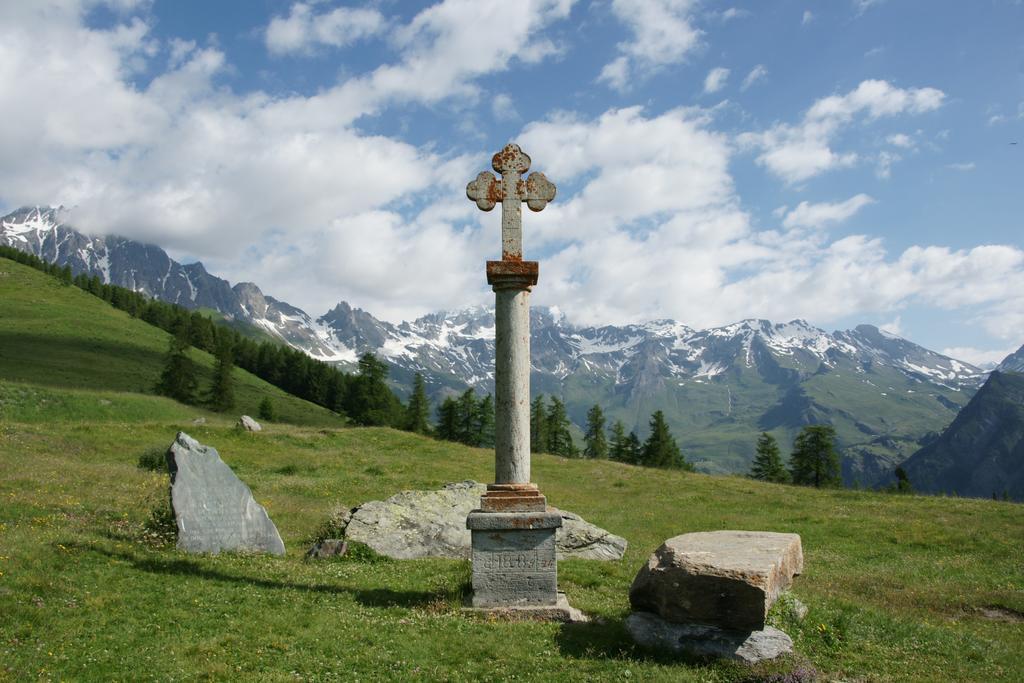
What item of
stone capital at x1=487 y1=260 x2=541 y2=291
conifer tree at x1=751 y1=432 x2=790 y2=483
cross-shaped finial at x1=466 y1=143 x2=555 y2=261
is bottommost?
conifer tree at x1=751 y1=432 x2=790 y2=483

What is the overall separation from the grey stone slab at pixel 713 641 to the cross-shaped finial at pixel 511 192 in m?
7.77

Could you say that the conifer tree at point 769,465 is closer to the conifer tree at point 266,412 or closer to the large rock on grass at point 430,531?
the conifer tree at point 266,412

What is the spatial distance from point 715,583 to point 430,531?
1111 cm

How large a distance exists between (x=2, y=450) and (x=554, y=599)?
1029 inches

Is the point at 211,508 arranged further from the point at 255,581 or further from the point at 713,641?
the point at 713,641

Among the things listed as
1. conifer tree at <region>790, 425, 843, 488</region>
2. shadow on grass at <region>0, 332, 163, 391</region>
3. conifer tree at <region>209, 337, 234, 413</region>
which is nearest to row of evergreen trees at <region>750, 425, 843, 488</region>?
conifer tree at <region>790, 425, 843, 488</region>

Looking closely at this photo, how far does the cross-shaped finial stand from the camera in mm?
14023

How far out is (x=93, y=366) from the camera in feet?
283

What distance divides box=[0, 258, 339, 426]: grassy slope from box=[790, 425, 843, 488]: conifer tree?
6615 centimetres

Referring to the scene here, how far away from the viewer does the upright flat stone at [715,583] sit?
32.4 feet

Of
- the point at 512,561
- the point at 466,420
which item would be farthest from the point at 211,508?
the point at 466,420

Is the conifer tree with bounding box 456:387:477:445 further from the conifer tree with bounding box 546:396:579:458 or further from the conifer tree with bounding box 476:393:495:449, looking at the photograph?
the conifer tree with bounding box 546:396:579:458

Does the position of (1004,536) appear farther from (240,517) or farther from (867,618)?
(240,517)

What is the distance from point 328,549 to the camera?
1712 centimetres
